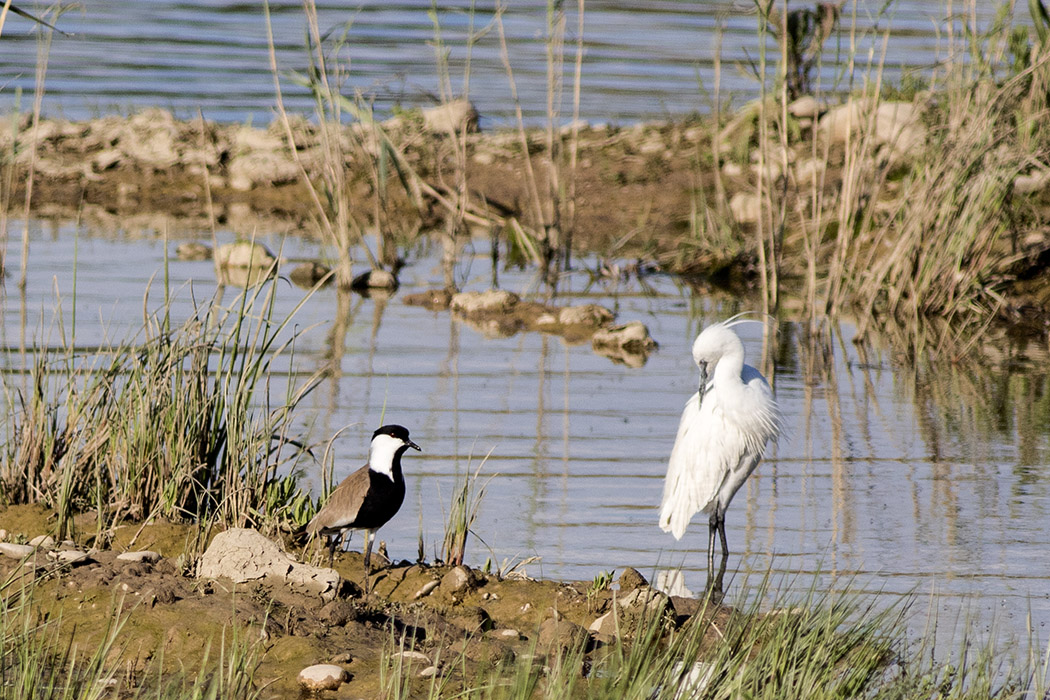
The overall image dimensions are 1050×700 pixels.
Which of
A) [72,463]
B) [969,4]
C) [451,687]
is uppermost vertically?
[969,4]

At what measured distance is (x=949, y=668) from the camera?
430 cm

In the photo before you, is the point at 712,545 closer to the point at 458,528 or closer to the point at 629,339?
the point at 458,528

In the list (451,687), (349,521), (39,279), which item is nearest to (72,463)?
(349,521)

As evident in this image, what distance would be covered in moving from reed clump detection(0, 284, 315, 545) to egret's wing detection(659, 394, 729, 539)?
1.56 meters

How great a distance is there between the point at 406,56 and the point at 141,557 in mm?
21168

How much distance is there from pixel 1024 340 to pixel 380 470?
696 cm

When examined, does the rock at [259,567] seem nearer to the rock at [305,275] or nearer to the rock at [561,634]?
the rock at [561,634]

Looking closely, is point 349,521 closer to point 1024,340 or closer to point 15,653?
point 15,653

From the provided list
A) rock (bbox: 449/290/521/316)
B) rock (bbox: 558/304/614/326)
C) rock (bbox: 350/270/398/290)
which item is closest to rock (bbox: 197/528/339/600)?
rock (bbox: 558/304/614/326)

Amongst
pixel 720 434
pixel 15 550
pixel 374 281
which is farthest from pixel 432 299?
pixel 15 550

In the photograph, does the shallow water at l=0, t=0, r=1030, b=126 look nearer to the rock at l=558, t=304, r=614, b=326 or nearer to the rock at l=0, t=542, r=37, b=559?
the rock at l=558, t=304, r=614, b=326

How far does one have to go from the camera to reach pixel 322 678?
442 cm

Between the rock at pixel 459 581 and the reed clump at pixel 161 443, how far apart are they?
791mm

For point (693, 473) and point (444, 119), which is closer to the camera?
point (693, 473)
